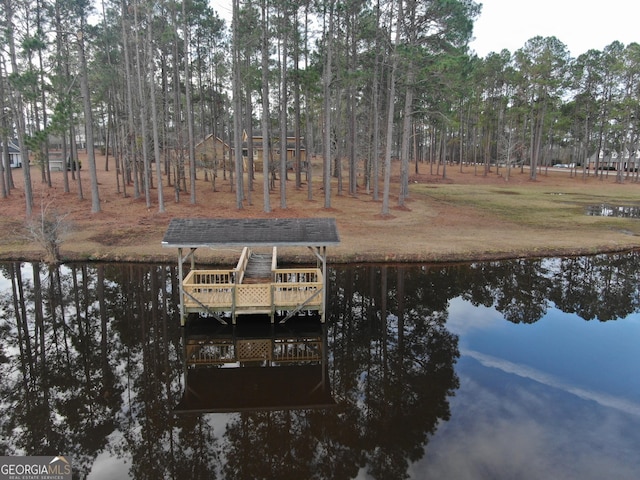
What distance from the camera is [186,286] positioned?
13234 millimetres

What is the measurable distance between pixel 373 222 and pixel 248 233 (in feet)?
Result: 51.2

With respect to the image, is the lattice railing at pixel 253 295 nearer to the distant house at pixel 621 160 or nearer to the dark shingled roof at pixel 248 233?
the dark shingled roof at pixel 248 233

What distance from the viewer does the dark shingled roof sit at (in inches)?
509

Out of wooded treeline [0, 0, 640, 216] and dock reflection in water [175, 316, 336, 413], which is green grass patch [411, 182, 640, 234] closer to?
wooded treeline [0, 0, 640, 216]

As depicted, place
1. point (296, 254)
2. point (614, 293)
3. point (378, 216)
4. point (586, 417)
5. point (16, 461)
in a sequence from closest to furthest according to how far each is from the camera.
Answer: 1. point (16, 461)
2. point (586, 417)
3. point (614, 293)
4. point (296, 254)
5. point (378, 216)

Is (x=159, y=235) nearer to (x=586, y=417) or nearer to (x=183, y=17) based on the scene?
(x=183, y=17)

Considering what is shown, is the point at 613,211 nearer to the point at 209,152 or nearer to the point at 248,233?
the point at 248,233

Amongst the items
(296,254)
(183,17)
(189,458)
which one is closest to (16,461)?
(189,458)

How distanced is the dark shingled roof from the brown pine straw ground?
5966mm

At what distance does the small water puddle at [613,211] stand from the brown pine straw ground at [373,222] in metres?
1.29

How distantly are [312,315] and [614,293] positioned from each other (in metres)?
11.9

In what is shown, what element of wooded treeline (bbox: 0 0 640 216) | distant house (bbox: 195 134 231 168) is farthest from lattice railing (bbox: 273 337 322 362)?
distant house (bbox: 195 134 231 168)

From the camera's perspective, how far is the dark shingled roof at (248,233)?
12922 mm

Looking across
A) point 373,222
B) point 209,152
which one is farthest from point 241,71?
point 209,152
